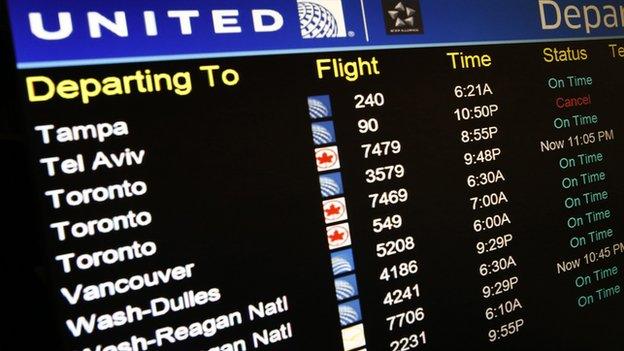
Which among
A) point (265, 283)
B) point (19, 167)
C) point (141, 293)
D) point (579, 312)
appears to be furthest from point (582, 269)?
point (19, 167)

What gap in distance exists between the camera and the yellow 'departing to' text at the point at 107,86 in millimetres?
854

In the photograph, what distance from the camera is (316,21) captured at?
3.59 ft

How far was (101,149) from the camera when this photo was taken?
895 millimetres

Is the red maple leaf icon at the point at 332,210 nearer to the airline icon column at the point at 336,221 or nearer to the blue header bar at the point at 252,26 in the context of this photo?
the airline icon column at the point at 336,221

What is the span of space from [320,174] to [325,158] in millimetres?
34

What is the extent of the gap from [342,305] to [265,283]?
0.17 meters

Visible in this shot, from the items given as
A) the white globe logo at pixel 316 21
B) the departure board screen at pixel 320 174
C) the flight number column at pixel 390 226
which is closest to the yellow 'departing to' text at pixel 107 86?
the departure board screen at pixel 320 174

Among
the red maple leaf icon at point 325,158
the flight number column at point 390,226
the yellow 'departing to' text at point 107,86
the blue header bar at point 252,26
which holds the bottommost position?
the flight number column at point 390,226

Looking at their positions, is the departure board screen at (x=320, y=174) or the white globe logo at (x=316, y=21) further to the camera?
the white globe logo at (x=316, y=21)

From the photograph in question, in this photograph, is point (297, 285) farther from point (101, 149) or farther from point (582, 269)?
point (582, 269)

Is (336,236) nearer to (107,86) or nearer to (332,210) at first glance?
(332,210)

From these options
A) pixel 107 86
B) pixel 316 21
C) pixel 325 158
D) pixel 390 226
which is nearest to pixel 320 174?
pixel 325 158

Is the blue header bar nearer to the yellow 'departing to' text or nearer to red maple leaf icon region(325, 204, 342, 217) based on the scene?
the yellow 'departing to' text

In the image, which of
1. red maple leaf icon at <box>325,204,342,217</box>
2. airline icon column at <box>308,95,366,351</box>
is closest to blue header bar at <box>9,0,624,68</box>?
airline icon column at <box>308,95,366,351</box>
